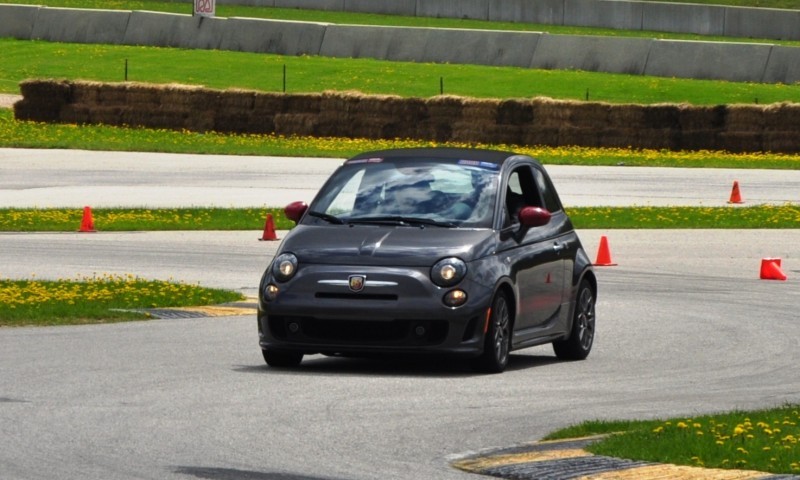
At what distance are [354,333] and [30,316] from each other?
13.7 feet

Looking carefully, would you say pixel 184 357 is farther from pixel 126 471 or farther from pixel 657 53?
pixel 657 53

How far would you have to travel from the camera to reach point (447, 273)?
11953 millimetres

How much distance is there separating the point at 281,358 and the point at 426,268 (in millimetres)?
1212

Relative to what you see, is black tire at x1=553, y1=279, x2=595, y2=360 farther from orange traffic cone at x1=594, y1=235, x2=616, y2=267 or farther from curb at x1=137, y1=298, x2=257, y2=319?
orange traffic cone at x1=594, y1=235, x2=616, y2=267

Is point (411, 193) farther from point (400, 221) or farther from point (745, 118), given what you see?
point (745, 118)

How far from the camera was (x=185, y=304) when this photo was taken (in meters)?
16.6

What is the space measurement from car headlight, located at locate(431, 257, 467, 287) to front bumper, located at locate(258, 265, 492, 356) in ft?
0.14

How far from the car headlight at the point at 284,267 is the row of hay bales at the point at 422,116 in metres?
29.7

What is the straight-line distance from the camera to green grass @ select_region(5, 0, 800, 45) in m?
59.9

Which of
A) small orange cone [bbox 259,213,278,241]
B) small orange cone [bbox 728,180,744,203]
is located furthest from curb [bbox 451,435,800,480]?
small orange cone [bbox 728,180,744,203]

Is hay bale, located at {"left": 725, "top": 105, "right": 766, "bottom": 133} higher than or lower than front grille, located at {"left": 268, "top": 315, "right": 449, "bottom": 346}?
lower

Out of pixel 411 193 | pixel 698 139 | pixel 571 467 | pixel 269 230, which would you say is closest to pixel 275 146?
pixel 698 139

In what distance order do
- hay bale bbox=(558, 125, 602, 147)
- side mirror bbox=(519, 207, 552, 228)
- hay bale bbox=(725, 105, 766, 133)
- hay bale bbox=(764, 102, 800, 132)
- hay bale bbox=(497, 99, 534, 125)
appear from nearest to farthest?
1. side mirror bbox=(519, 207, 552, 228)
2. hay bale bbox=(764, 102, 800, 132)
3. hay bale bbox=(725, 105, 766, 133)
4. hay bale bbox=(497, 99, 534, 125)
5. hay bale bbox=(558, 125, 602, 147)

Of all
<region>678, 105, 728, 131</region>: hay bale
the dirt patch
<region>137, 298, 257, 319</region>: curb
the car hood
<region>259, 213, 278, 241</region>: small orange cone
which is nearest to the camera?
the car hood
